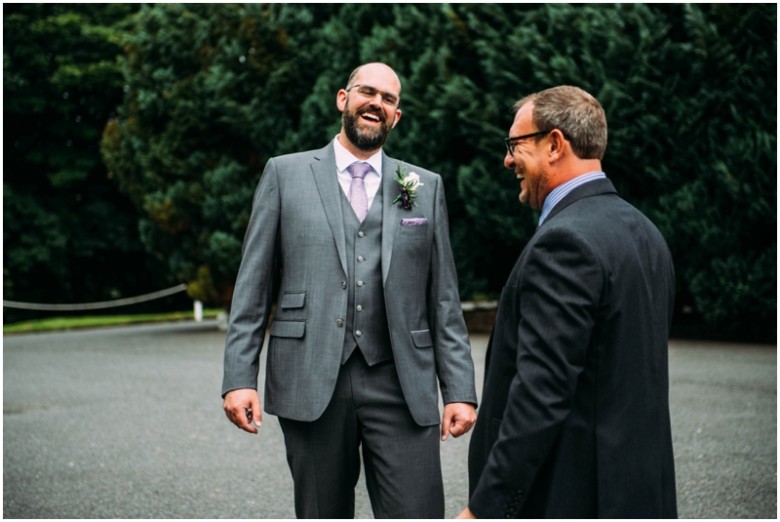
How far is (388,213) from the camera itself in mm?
3455

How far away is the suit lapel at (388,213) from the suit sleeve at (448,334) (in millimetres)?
205

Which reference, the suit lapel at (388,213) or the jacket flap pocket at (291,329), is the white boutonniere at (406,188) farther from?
the jacket flap pocket at (291,329)

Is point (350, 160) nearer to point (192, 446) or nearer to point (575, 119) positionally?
point (575, 119)

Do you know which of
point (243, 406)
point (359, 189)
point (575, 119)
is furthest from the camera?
point (359, 189)

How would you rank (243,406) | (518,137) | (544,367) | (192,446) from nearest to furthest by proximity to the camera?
1. (544,367)
2. (518,137)
3. (243,406)
4. (192,446)

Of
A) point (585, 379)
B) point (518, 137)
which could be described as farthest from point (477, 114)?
point (585, 379)

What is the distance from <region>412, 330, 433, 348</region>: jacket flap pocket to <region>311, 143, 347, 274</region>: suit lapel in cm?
35

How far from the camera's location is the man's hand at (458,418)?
3402 millimetres

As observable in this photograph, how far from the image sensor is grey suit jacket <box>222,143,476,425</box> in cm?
333

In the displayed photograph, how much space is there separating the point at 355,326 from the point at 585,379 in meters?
1.24

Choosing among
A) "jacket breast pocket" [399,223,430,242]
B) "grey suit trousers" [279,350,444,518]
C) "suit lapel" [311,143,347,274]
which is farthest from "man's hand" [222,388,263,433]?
"jacket breast pocket" [399,223,430,242]

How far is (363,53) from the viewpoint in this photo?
16.5 meters

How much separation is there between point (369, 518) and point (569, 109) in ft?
11.2

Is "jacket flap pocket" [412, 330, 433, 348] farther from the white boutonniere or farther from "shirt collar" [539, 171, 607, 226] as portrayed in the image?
"shirt collar" [539, 171, 607, 226]
